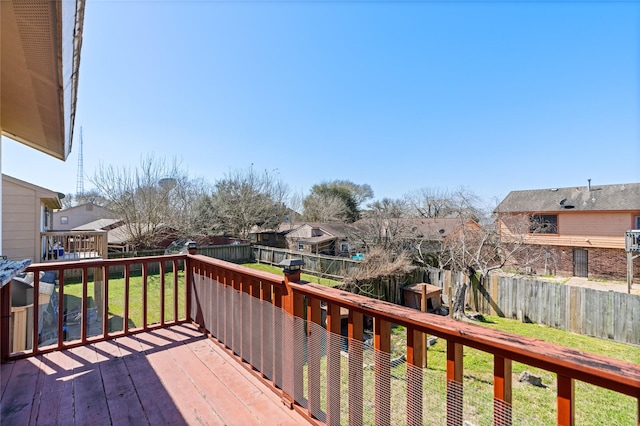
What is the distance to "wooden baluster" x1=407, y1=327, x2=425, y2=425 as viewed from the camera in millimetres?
1075

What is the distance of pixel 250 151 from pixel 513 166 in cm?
1579

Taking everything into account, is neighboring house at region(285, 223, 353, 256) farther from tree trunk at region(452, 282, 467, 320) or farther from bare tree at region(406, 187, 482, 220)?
tree trunk at region(452, 282, 467, 320)

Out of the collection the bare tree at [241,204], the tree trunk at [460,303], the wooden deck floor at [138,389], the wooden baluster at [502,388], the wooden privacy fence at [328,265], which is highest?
the bare tree at [241,204]

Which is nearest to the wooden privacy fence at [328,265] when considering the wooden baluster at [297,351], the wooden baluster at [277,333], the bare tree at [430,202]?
the wooden baluster at [277,333]

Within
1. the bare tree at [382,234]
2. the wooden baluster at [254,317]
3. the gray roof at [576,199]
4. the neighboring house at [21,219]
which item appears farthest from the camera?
the gray roof at [576,199]

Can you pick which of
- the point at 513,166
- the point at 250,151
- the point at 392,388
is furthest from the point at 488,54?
the point at 250,151

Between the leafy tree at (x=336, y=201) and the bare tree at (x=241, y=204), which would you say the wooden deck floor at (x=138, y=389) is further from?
the leafy tree at (x=336, y=201)

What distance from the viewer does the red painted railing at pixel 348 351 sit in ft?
2.43

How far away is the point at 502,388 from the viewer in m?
0.86

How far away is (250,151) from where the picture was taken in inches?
741

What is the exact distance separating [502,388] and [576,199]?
1888cm

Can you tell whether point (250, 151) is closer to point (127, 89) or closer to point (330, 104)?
point (330, 104)

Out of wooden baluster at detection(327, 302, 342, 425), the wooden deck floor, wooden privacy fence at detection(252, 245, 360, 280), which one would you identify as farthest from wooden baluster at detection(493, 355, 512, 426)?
wooden privacy fence at detection(252, 245, 360, 280)

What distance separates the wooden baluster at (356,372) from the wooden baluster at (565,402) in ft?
2.40
